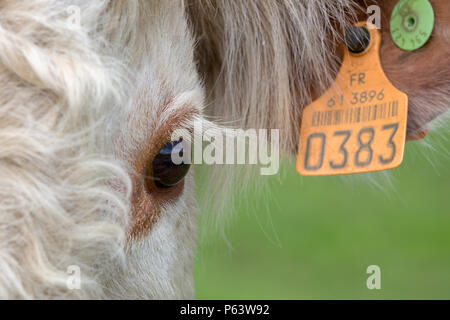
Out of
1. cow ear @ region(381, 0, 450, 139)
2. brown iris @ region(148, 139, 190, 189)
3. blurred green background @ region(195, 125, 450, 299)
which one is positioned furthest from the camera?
blurred green background @ region(195, 125, 450, 299)

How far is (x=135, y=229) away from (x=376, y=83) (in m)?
0.58

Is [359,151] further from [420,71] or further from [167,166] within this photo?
[167,166]

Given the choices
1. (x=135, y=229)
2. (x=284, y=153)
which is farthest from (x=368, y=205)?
(x=135, y=229)

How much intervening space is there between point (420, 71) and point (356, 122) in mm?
164

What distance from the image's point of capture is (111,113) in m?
1.09

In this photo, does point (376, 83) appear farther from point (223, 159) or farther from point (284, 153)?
point (223, 159)

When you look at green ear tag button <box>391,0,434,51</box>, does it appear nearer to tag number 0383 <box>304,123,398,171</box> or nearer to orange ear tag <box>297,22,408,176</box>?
orange ear tag <box>297,22,408,176</box>

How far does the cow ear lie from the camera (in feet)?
4.32

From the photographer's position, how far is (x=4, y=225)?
934 mm

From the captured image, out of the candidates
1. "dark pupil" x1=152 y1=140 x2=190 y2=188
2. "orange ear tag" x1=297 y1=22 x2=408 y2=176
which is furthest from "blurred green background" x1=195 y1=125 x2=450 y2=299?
"dark pupil" x1=152 y1=140 x2=190 y2=188

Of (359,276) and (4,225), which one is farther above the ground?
(4,225)

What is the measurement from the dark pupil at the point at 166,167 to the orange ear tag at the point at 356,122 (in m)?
0.29

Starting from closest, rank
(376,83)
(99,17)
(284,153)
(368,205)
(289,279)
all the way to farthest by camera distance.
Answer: (99,17)
(376,83)
(284,153)
(289,279)
(368,205)

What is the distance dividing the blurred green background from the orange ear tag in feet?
8.45
